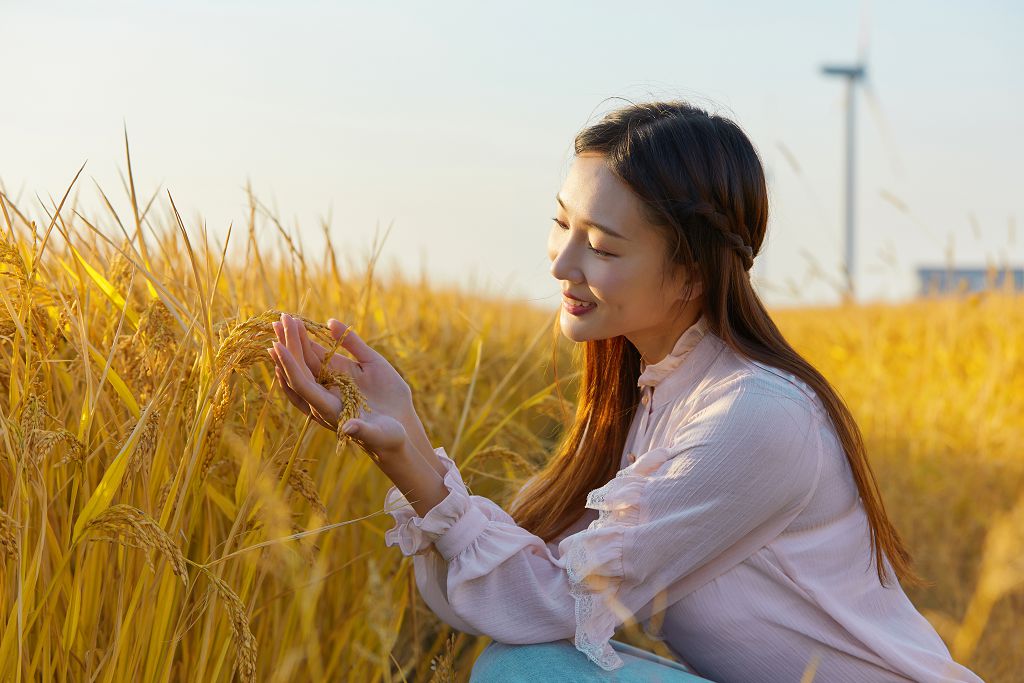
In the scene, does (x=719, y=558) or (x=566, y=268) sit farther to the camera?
(x=566, y=268)

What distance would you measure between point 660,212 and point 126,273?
0.88 m

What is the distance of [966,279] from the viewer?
196 inches

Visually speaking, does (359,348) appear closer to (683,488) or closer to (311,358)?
(311,358)

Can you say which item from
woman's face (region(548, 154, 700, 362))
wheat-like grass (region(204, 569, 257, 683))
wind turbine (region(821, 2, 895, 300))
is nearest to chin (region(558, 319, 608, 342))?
woman's face (region(548, 154, 700, 362))

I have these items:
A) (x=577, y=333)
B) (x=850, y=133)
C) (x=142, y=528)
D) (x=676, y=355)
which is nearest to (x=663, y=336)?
(x=676, y=355)

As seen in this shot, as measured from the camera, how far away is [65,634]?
1282 mm

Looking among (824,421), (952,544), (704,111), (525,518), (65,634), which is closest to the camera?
(65,634)

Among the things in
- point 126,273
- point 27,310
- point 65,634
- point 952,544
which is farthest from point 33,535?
point 952,544

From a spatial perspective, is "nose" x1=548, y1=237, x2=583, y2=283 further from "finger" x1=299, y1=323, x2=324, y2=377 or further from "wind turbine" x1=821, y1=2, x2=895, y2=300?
"wind turbine" x1=821, y1=2, x2=895, y2=300

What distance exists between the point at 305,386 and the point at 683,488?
54 cm

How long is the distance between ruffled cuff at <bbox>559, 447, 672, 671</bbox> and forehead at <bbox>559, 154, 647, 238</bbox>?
38 centimetres

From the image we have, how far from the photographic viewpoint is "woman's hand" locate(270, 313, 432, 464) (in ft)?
4.54

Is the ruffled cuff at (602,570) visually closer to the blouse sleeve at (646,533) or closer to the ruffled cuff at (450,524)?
the blouse sleeve at (646,533)

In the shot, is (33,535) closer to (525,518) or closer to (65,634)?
(65,634)
